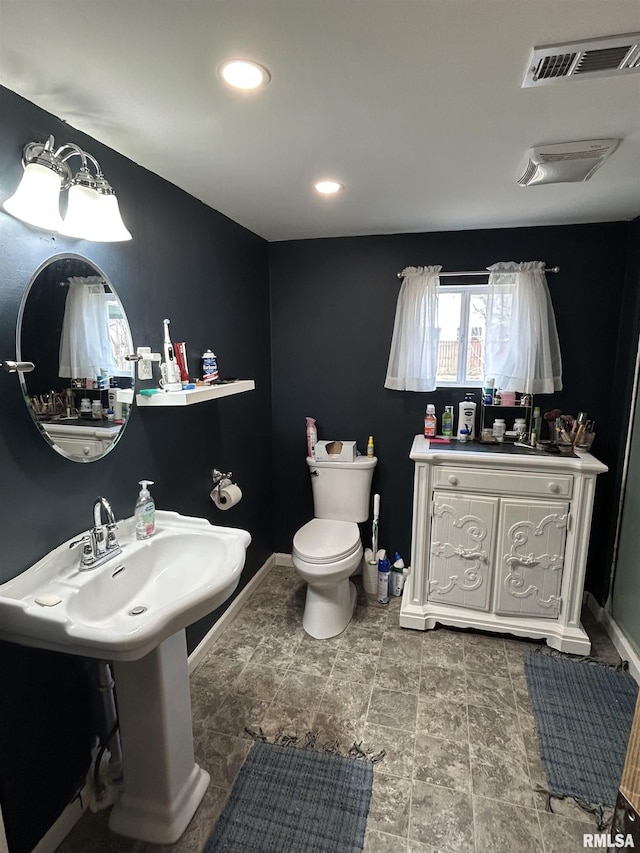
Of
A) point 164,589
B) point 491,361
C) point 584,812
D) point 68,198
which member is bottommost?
point 584,812

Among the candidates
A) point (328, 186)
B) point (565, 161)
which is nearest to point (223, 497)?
point (328, 186)

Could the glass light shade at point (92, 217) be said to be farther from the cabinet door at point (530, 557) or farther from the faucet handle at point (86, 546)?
the cabinet door at point (530, 557)

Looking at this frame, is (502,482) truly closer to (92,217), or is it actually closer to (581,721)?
(581,721)

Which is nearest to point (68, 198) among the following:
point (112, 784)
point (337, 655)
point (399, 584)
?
point (112, 784)

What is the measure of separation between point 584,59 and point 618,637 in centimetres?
247

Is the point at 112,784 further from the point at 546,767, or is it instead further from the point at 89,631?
the point at 546,767

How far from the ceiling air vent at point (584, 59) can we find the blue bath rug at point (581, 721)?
218 cm

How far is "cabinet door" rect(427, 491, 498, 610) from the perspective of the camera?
7.55ft

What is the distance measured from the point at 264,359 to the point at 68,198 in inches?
62.7

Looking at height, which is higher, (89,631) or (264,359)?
(264,359)

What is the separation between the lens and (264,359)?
286 centimetres

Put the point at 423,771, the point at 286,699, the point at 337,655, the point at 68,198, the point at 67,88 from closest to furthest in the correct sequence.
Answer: the point at 67,88
the point at 68,198
the point at 423,771
the point at 286,699
the point at 337,655

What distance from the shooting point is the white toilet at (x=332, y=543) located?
7.54 feet

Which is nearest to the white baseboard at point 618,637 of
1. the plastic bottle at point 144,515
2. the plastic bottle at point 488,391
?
the plastic bottle at point 488,391
